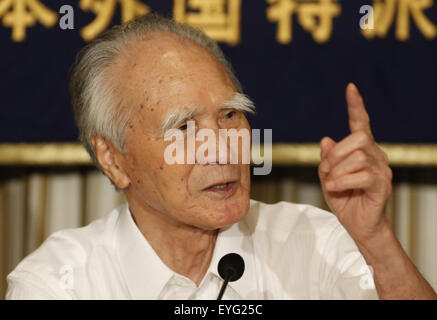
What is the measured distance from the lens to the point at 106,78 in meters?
1.41

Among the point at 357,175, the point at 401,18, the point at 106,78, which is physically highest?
the point at 401,18

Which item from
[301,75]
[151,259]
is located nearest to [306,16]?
[301,75]

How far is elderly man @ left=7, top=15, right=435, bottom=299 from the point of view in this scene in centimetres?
130

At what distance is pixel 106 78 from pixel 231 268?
517 millimetres

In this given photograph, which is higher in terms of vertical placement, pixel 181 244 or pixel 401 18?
pixel 401 18

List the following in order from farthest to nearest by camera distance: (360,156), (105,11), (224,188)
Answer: (105,11), (224,188), (360,156)

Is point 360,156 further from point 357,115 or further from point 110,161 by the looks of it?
point 110,161

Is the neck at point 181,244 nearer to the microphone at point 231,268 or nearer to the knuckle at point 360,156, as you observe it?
the microphone at point 231,268

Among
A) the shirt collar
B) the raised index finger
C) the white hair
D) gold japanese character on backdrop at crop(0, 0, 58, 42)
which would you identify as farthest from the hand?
gold japanese character on backdrop at crop(0, 0, 58, 42)

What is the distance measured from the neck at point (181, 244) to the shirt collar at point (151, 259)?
26mm
